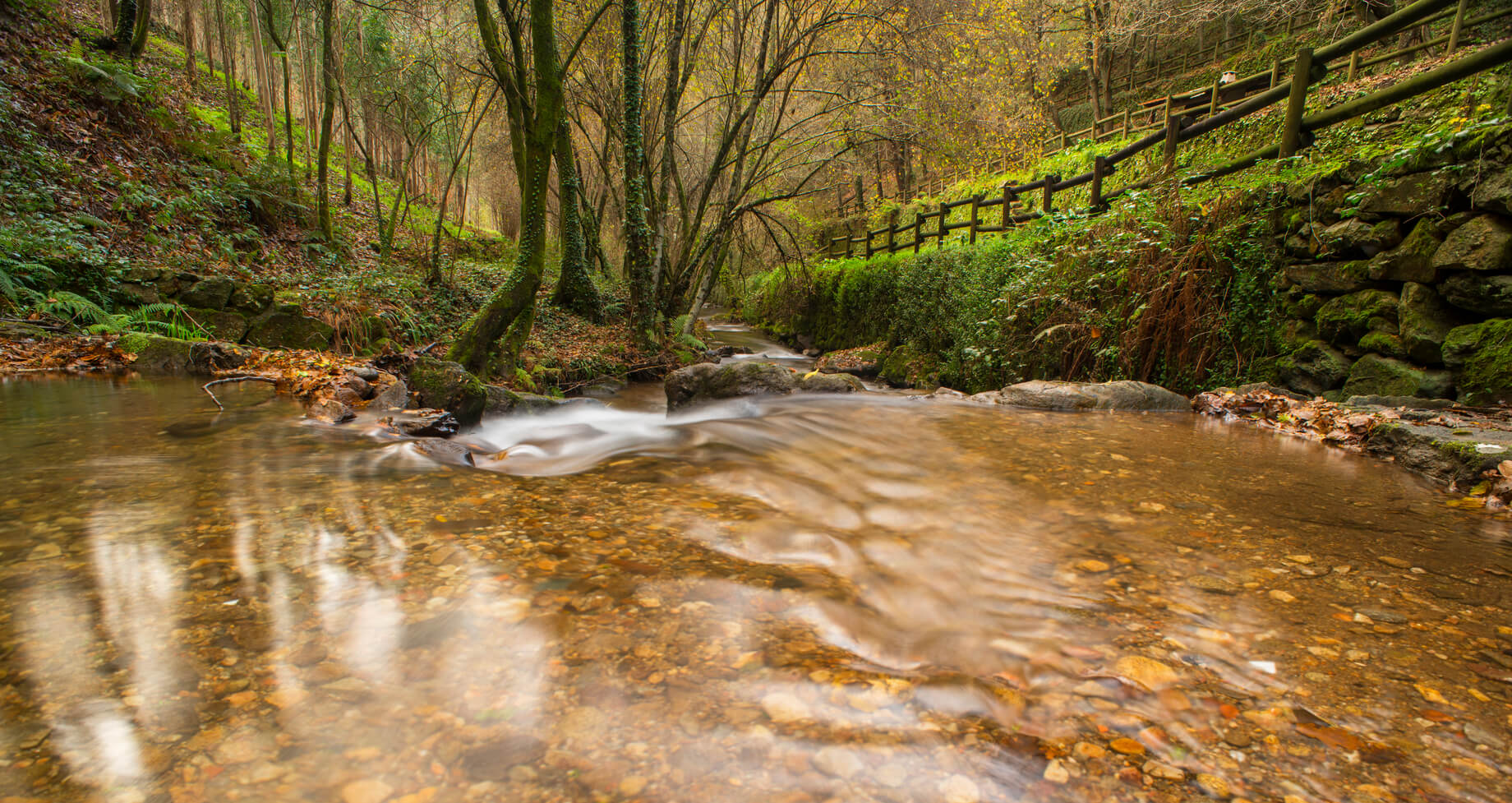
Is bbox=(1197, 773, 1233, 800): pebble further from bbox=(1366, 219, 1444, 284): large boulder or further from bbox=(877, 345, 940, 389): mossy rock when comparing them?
bbox=(877, 345, 940, 389): mossy rock

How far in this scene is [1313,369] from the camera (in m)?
5.78

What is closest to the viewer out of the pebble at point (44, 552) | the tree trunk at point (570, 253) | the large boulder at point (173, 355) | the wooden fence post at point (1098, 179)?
the pebble at point (44, 552)

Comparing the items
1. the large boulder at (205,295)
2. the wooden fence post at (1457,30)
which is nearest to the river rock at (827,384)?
the large boulder at (205,295)

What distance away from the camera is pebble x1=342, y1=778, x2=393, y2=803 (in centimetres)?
128

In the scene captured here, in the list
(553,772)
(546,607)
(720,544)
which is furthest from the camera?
(720,544)

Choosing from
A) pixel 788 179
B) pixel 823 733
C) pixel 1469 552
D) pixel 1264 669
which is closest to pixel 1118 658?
pixel 1264 669

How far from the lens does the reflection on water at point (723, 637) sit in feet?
4.62

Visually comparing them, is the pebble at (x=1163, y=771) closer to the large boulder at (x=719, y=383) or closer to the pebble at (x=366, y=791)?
the pebble at (x=366, y=791)

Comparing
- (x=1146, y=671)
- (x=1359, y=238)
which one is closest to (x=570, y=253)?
(x=1359, y=238)

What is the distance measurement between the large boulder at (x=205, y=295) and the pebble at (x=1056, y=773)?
36.4ft

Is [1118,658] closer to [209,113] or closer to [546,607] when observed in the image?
[546,607]

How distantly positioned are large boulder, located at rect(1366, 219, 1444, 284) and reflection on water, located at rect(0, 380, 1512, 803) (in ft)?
8.35

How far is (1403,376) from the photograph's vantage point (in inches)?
200

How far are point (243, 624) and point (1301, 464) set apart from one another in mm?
5903
